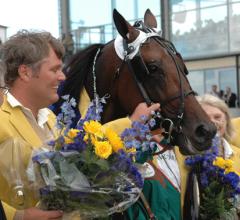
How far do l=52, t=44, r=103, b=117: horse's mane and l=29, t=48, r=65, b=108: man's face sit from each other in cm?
67

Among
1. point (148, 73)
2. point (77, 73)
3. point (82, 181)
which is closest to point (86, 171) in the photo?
point (82, 181)

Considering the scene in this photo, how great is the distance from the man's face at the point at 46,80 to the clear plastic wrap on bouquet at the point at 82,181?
0.44 metres

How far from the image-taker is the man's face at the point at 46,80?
7.37 ft

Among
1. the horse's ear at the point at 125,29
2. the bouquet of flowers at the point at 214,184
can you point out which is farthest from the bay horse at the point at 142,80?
the bouquet of flowers at the point at 214,184

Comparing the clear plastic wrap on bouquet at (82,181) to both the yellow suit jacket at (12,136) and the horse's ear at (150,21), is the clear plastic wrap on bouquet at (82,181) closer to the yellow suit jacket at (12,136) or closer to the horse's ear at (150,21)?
the yellow suit jacket at (12,136)

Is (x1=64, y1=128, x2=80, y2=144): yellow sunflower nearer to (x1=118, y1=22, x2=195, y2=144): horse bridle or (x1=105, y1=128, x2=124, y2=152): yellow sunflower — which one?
(x1=105, y1=128, x2=124, y2=152): yellow sunflower

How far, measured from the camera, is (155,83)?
107 inches

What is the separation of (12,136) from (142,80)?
3.01 feet

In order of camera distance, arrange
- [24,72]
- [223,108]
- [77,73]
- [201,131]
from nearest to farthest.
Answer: [24,72]
[201,131]
[77,73]
[223,108]

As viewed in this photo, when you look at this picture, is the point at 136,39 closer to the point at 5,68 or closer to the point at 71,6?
the point at 5,68

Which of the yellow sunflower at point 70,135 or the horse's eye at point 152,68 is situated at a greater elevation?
the horse's eye at point 152,68

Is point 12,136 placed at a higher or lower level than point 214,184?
higher

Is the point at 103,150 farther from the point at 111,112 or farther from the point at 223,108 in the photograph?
the point at 223,108

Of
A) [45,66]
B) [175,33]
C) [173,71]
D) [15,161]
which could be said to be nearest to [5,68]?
[45,66]
